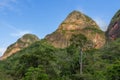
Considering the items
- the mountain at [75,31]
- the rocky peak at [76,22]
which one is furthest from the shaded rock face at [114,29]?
the rocky peak at [76,22]

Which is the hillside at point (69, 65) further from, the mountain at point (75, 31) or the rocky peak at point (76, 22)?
the rocky peak at point (76, 22)

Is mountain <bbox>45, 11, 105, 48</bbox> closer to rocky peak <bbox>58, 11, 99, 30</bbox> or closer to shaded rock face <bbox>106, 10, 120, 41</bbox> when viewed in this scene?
rocky peak <bbox>58, 11, 99, 30</bbox>

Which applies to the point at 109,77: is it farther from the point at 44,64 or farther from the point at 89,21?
the point at 89,21

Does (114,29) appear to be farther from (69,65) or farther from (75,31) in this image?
(69,65)

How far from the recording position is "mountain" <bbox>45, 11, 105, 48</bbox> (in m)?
149

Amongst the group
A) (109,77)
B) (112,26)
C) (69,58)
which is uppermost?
(112,26)

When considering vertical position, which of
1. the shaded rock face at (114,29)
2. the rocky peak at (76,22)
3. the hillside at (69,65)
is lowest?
the hillside at (69,65)

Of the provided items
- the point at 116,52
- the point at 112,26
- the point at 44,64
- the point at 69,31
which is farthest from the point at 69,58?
the point at 69,31

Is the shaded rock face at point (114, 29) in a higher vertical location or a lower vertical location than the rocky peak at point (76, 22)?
lower

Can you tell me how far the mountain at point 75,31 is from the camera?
5851 inches

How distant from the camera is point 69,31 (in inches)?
6206

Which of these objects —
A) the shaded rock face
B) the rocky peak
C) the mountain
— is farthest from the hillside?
the rocky peak

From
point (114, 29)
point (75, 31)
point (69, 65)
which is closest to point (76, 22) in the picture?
point (75, 31)

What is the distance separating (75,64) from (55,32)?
92.4m
